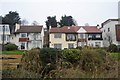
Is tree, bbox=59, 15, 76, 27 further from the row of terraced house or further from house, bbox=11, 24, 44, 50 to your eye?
house, bbox=11, 24, 44, 50

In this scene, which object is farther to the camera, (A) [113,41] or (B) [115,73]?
(A) [113,41]

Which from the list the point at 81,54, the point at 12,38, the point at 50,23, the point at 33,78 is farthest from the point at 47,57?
the point at 50,23

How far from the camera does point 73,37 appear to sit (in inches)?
1682

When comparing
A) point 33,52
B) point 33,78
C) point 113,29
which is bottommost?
point 33,78

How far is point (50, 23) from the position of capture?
52.6 metres

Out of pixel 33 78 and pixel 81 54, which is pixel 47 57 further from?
pixel 33 78

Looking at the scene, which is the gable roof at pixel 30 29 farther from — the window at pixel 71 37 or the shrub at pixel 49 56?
the shrub at pixel 49 56

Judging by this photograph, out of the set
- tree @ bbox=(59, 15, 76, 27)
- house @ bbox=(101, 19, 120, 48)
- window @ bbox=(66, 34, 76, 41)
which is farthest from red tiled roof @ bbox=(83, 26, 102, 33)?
tree @ bbox=(59, 15, 76, 27)

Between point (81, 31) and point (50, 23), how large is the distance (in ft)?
37.7

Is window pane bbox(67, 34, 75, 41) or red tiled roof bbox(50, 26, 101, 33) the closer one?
red tiled roof bbox(50, 26, 101, 33)

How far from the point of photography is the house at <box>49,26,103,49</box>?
42312mm

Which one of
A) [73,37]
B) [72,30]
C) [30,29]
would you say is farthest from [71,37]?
[30,29]

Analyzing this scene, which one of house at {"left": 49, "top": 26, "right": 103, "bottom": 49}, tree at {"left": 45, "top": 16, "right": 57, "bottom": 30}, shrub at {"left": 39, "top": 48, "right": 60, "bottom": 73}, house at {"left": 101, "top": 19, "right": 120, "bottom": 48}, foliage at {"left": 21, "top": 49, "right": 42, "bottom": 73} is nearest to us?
foliage at {"left": 21, "top": 49, "right": 42, "bottom": 73}

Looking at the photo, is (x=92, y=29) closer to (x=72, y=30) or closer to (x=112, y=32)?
(x=72, y=30)
